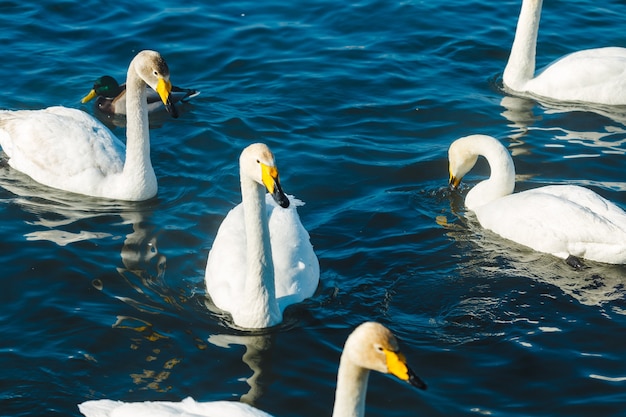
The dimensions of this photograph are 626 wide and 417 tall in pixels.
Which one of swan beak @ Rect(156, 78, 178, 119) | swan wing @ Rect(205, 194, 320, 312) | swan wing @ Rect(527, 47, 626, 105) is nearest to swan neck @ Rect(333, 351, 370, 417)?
swan wing @ Rect(205, 194, 320, 312)

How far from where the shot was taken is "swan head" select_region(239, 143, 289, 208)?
9219 mm

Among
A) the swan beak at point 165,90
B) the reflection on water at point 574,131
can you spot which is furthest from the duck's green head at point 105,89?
the reflection on water at point 574,131

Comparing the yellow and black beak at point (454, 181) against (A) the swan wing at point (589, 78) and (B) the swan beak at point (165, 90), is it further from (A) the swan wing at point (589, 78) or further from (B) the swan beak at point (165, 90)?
(B) the swan beak at point (165, 90)

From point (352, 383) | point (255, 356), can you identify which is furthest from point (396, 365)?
point (255, 356)

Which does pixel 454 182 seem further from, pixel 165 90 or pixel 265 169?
pixel 265 169

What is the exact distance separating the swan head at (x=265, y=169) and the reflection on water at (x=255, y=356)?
145cm

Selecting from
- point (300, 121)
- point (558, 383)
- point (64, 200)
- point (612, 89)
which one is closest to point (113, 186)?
point (64, 200)

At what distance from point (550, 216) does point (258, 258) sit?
363 cm

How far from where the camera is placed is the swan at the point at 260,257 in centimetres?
942

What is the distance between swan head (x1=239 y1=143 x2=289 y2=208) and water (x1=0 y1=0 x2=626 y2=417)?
1.52 m

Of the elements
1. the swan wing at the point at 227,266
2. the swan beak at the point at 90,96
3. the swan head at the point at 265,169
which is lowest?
the swan wing at the point at 227,266

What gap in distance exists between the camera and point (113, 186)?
12.7m

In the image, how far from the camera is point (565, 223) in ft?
38.1

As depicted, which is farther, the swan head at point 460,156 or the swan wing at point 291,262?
the swan head at point 460,156
